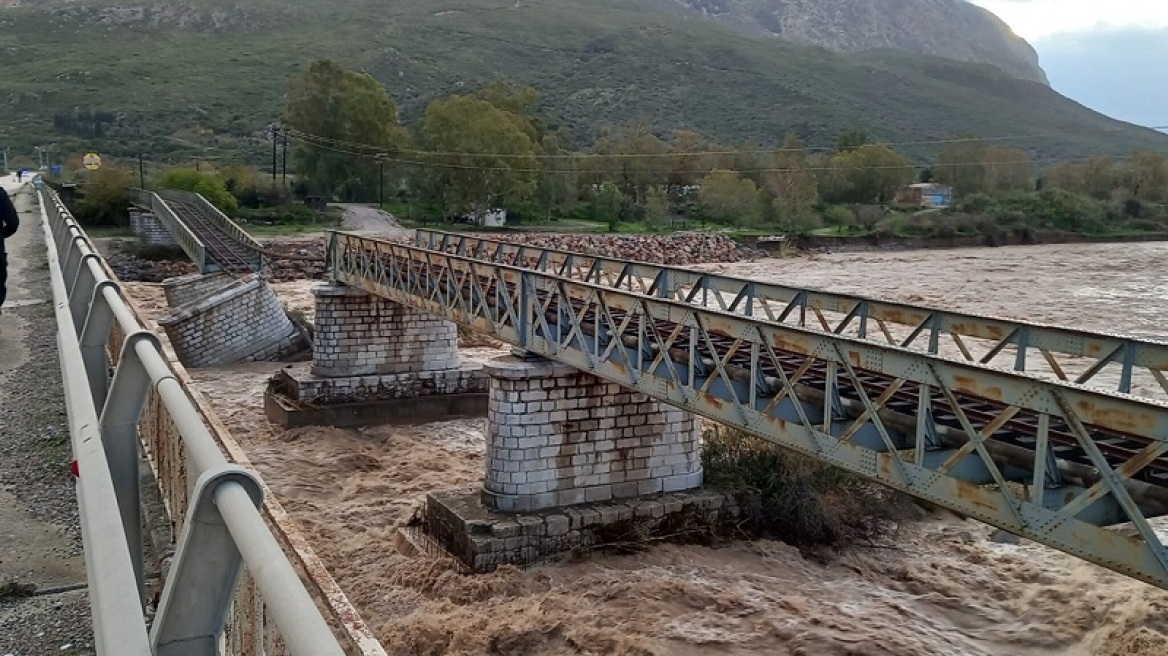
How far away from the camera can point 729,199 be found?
74.2m

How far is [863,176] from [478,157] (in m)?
41.3

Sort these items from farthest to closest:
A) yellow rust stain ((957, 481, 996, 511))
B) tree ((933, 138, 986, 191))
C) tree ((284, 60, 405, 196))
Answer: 1. tree ((933, 138, 986, 191))
2. tree ((284, 60, 405, 196))
3. yellow rust stain ((957, 481, 996, 511))

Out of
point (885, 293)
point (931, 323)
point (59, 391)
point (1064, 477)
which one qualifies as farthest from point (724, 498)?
point (885, 293)

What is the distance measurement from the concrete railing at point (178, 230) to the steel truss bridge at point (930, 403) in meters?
15.5

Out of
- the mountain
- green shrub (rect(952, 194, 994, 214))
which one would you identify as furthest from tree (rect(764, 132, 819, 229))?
the mountain

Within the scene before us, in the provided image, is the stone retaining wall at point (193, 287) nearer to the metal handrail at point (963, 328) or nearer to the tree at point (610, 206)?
the metal handrail at point (963, 328)

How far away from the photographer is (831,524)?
14586 mm

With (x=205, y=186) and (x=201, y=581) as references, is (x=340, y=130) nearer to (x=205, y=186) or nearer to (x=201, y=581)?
(x=205, y=186)

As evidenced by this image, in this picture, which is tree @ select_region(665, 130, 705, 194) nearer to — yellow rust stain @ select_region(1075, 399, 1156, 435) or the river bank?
the river bank

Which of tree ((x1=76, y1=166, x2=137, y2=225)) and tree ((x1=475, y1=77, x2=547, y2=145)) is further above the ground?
tree ((x1=475, y1=77, x2=547, y2=145))

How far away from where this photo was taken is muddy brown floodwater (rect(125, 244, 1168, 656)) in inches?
449

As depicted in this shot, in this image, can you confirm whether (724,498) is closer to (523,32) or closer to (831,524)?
(831,524)

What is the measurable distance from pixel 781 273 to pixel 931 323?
43.7 m

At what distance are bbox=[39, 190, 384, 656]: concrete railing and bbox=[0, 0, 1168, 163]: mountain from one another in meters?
89.9
